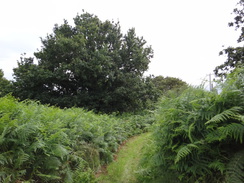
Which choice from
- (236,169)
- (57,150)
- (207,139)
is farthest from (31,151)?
(236,169)

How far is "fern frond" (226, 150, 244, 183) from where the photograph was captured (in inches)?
61.1

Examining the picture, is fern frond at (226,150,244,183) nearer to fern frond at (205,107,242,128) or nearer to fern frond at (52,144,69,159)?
fern frond at (205,107,242,128)

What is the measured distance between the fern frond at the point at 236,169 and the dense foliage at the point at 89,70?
35.1 feet

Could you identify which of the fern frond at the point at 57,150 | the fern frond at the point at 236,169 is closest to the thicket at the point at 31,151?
the fern frond at the point at 57,150

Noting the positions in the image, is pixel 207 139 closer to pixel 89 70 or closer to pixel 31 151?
pixel 31 151

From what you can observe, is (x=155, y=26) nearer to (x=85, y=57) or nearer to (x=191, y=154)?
(x=85, y=57)

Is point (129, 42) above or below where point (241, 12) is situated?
below

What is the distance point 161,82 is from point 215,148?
2852cm

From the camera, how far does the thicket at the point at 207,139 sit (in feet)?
5.55

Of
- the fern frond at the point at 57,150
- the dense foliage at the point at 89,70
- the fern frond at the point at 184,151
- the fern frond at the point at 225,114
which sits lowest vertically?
the fern frond at the point at 57,150

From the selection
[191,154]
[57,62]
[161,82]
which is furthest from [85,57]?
[161,82]

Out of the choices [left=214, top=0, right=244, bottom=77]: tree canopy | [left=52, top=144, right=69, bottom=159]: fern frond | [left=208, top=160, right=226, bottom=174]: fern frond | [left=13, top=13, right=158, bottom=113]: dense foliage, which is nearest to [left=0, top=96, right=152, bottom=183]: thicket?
[left=52, top=144, right=69, bottom=159]: fern frond

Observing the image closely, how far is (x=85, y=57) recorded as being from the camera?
12789mm

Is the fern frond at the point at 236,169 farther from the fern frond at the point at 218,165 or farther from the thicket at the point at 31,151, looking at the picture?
the thicket at the point at 31,151
